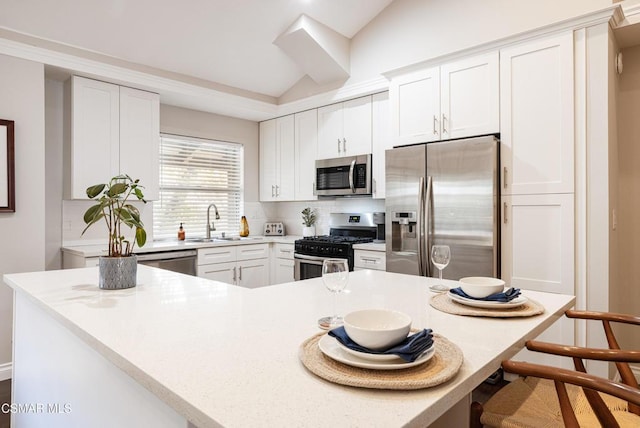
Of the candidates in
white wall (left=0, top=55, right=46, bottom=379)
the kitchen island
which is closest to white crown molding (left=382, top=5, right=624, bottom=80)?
the kitchen island

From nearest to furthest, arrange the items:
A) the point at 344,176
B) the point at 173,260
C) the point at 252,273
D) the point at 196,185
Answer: the point at 173,260, the point at 344,176, the point at 252,273, the point at 196,185

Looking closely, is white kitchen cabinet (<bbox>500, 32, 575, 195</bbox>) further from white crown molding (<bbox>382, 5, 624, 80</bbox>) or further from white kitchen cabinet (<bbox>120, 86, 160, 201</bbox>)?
white kitchen cabinet (<bbox>120, 86, 160, 201</bbox>)

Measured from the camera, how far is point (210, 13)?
3.45 m

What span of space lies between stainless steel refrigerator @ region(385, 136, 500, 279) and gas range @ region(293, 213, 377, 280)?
2.06 ft

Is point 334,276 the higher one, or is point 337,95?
point 337,95

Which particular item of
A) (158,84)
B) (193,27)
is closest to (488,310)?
(193,27)

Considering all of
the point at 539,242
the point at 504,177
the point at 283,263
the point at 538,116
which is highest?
the point at 538,116

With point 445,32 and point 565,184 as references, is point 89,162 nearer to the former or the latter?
point 445,32

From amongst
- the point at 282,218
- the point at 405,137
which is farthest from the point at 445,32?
the point at 282,218

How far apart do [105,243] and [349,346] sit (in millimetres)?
3691

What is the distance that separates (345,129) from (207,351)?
354cm

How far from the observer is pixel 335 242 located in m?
3.88

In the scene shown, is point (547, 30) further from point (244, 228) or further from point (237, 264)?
point (244, 228)

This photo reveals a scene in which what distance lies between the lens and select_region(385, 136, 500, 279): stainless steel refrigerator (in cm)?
281
